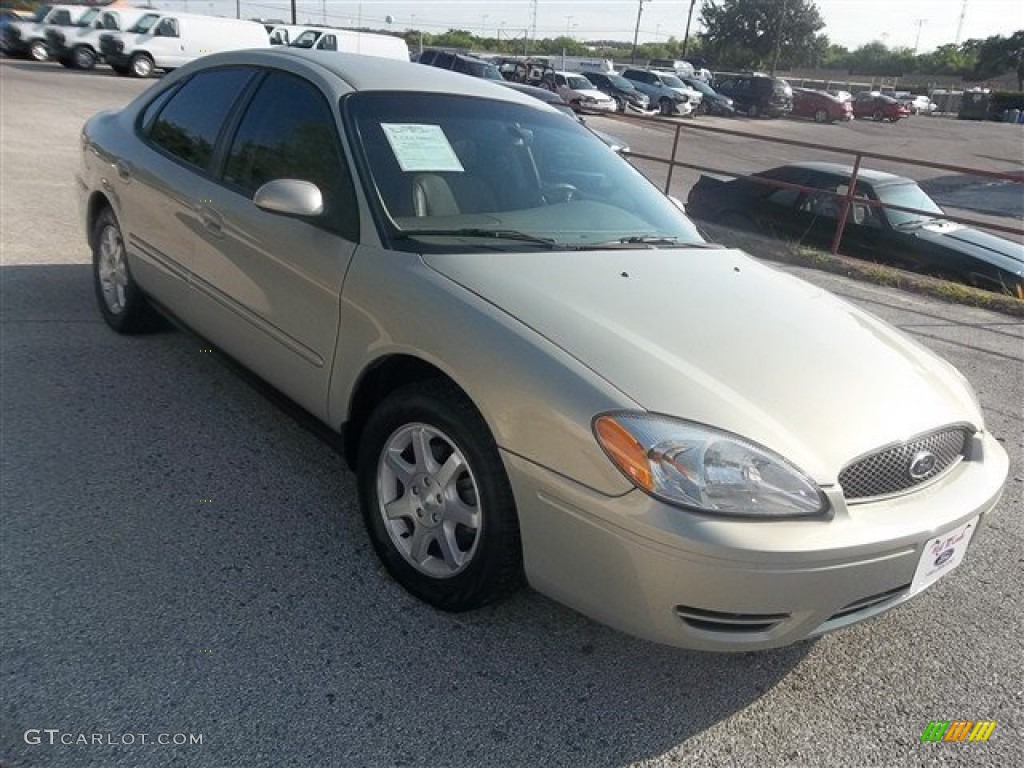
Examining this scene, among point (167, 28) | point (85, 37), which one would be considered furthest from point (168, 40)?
point (85, 37)

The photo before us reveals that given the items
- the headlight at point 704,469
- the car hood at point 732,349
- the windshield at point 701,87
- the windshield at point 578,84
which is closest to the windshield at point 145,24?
the windshield at point 578,84

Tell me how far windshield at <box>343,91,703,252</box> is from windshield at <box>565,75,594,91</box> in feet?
88.7

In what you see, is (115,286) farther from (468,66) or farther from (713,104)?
(713,104)

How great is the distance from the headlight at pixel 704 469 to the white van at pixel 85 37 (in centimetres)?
3158

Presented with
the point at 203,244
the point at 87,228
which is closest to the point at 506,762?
the point at 203,244

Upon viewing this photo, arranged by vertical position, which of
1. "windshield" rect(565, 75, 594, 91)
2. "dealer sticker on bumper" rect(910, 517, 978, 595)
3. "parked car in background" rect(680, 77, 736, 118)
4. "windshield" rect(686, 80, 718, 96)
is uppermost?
"dealer sticker on bumper" rect(910, 517, 978, 595)

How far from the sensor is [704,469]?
212 cm

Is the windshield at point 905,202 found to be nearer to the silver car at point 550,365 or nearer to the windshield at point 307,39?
the silver car at point 550,365

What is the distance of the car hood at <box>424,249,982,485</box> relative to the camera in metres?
2.26

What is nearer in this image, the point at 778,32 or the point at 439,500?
the point at 439,500

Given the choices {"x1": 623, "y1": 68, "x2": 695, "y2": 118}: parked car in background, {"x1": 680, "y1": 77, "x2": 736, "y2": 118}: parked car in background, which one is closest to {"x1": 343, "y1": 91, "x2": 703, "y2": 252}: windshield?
{"x1": 623, "y1": 68, "x2": 695, "y2": 118}: parked car in background

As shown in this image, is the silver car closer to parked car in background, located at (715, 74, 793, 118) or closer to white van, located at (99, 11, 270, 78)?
white van, located at (99, 11, 270, 78)

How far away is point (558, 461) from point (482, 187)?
141 centimetres

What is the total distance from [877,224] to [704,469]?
7.88 meters
